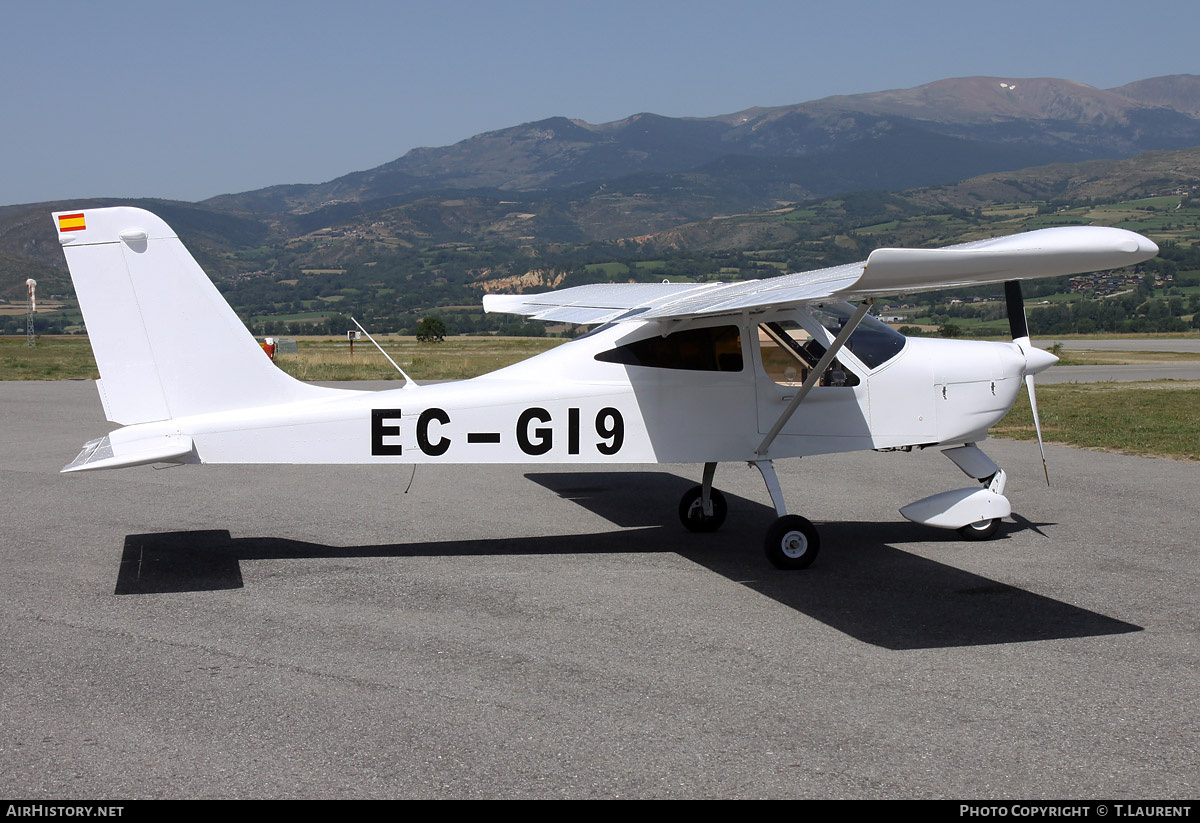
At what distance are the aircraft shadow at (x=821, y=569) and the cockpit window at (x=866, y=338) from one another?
1.72m

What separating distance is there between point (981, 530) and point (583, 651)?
482 centimetres

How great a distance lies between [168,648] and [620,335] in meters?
4.39

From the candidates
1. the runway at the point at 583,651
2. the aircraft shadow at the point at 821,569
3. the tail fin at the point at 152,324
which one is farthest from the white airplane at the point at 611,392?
the runway at the point at 583,651

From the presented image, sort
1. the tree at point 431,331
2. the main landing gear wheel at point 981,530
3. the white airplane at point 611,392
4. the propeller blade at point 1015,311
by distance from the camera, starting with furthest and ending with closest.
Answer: the tree at point 431,331
the main landing gear wheel at point 981,530
the propeller blade at point 1015,311
the white airplane at point 611,392

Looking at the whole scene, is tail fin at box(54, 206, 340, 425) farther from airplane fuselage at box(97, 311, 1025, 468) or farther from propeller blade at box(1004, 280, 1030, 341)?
propeller blade at box(1004, 280, 1030, 341)

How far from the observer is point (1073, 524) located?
33.3ft

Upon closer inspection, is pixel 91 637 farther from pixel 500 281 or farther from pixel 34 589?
pixel 500 281

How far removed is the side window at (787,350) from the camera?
29.2 ft

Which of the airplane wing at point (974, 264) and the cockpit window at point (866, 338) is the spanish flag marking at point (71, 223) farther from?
the cockpit window at point (866, 338)

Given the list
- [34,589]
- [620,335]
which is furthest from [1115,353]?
[34,589]

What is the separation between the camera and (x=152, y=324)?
25.5 ft

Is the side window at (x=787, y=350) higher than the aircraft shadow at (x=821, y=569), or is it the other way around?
the side window at (x=787, y=350)

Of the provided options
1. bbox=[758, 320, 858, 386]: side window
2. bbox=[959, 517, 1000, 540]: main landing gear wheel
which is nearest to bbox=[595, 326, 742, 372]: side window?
bbox=[758, 320, 858, 386]: side window

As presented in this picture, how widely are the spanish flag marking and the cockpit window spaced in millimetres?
5849
